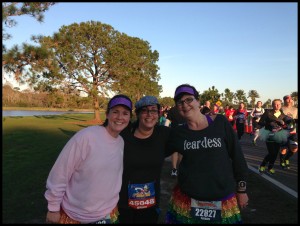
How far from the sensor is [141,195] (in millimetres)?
3203

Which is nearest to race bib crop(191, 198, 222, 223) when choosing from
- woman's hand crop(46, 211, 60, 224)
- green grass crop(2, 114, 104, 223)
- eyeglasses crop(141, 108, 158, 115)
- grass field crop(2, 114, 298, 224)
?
eyeglasses crop(141, 108, 158, 115)

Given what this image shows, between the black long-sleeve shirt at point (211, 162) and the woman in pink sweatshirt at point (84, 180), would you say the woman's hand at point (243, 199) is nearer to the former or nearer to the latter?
the black long-sleeve shirt at point (211, 162)

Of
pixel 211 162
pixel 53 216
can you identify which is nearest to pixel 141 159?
pixel 211 162

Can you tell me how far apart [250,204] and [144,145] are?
3289 millimetres

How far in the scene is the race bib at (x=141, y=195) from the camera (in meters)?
3.18

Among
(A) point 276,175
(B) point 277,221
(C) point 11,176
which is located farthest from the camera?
(C) point 11,176

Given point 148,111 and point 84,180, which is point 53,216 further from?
point 148,111

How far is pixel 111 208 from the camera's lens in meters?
2.75

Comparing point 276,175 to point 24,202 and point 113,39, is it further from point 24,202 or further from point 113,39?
point 113,39

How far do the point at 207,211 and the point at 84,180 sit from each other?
3.97 feet

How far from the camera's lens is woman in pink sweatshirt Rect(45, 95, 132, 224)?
2.54m

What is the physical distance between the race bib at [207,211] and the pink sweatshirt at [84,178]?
0.84m

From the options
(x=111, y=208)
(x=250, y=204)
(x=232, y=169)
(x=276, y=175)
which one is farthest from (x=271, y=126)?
(x=111, y=208)

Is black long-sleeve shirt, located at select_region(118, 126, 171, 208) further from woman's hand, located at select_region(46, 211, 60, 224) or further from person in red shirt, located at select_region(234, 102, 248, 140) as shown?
person in red shirt, located at select_region(234, 102, 248, 140)
